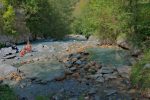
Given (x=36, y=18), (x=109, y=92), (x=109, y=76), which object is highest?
(x=36, y=18)

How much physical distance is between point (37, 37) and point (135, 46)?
16.0m

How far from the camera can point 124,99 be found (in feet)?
36.7

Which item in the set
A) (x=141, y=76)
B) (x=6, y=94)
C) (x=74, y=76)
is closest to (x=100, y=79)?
(x=74, y=76)

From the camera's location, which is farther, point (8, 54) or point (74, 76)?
point (8, 54)

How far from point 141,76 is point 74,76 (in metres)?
2.64

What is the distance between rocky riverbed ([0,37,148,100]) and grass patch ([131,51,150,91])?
0.83ft

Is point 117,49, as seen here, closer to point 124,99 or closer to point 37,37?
point 124,99

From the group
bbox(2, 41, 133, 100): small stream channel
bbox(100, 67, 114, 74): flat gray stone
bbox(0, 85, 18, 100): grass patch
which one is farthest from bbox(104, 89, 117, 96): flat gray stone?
bbox(0, 85, 18, 100): grass patch

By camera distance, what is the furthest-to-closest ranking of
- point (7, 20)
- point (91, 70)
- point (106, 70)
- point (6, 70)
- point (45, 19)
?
point (45, 19), point (7, 20), point (6, 70), point (91, 70), point (106, 70)

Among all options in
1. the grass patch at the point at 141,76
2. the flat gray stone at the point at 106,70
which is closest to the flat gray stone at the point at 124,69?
the flat gray stone at the point at 106,70

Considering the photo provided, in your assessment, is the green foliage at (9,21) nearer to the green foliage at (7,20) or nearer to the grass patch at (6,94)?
the green foliage at (7,20)

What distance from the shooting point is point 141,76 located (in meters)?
11.9

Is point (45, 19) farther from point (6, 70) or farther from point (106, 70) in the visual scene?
point (106, 70)

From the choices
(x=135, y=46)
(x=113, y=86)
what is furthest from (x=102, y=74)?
(x=135, y=46)
